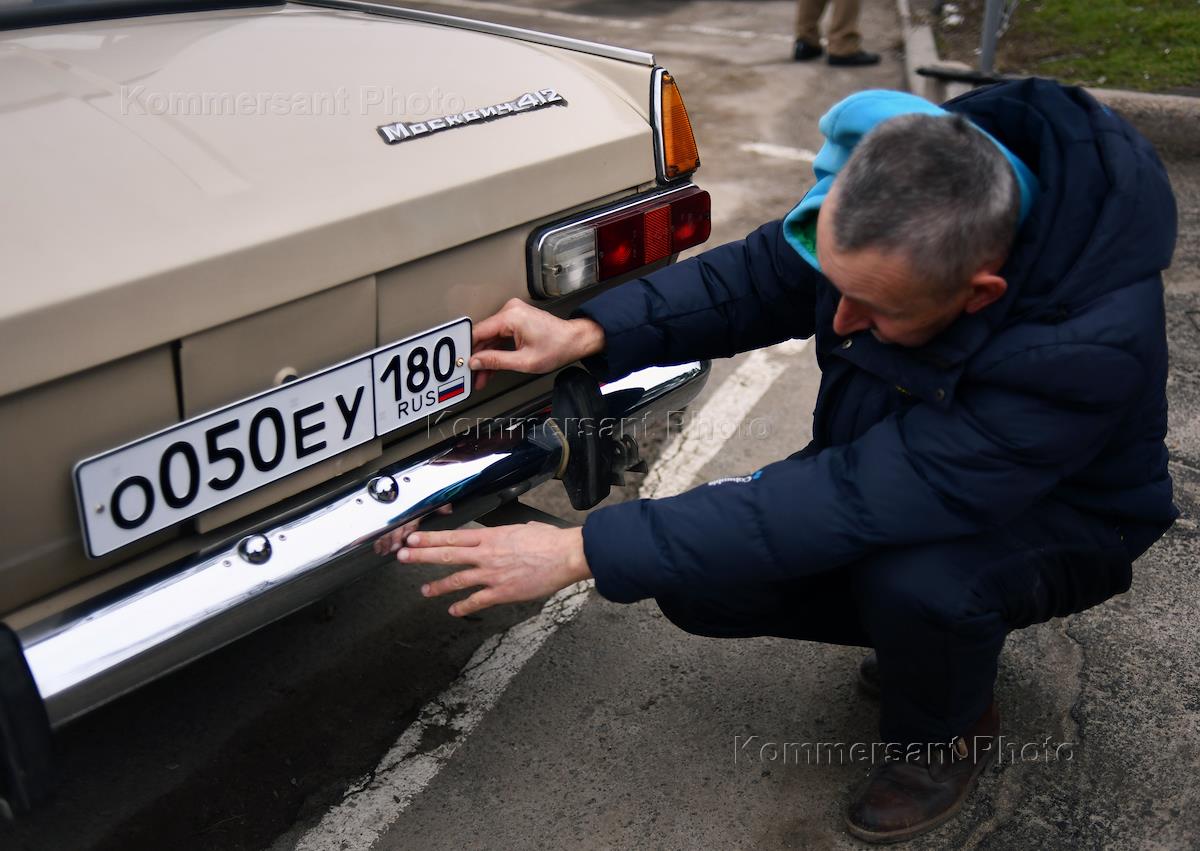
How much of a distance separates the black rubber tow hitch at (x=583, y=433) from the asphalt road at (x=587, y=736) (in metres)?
0.46

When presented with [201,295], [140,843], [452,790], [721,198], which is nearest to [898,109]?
[201,295]

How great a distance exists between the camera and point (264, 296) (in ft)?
5.61

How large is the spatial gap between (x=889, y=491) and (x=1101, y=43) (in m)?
6.07

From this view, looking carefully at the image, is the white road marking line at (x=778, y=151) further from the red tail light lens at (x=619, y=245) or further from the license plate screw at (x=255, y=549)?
the license plate screw at (x=255, y=549)

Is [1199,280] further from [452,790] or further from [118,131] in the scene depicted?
[118,131]

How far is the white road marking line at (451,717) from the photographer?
208 cm

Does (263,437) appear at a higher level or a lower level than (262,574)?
higher

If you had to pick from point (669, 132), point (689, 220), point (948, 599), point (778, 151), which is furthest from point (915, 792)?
point (778, 151)

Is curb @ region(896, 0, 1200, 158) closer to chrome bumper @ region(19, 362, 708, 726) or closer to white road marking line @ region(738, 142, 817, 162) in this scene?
white road marking line @ region(738, 142, 817, 162)

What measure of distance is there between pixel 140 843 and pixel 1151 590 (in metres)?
2.24

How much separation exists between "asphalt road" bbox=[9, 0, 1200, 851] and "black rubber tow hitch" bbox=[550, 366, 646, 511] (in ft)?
1.52

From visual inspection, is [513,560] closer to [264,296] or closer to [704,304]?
[264,296]

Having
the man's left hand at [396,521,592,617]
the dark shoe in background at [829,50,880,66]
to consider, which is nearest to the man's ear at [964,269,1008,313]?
the man's left hand at [396,521,592,617]

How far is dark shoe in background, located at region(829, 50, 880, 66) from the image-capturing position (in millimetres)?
7641
